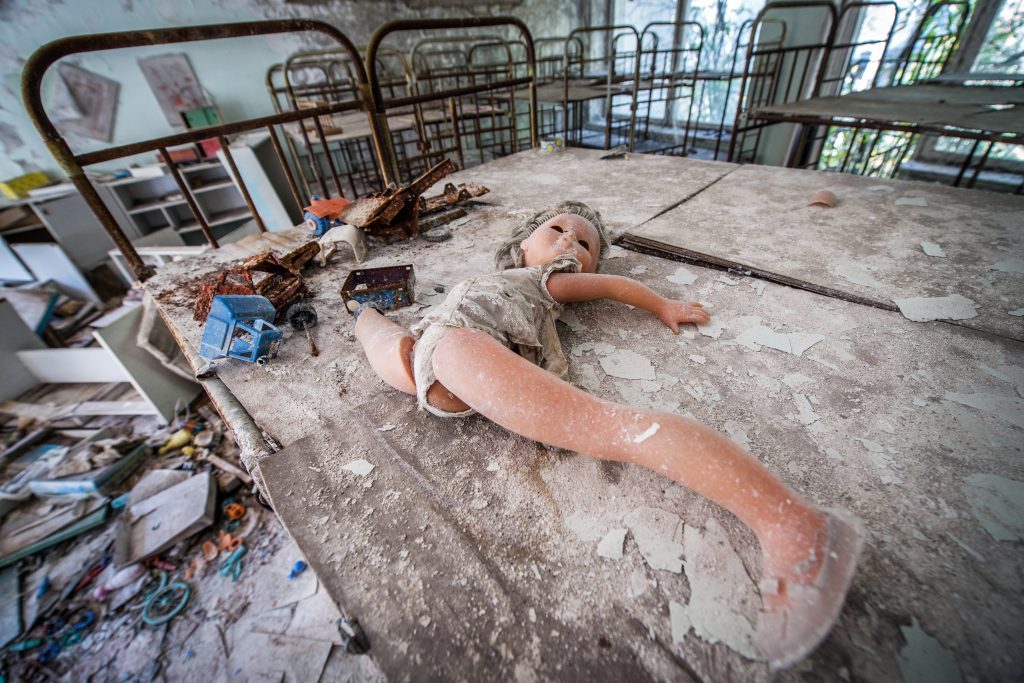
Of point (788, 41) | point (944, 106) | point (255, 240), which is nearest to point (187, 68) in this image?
point (255, 240)

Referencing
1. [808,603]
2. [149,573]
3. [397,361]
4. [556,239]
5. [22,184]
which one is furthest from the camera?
[22,184]

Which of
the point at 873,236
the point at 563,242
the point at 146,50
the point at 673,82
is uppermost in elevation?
the point at 146,50

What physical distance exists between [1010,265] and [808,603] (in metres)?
2.05

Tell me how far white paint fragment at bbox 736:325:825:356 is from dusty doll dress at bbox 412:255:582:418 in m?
0.69

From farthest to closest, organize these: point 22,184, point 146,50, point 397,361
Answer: point 146,50, point 22,184, point 397,361

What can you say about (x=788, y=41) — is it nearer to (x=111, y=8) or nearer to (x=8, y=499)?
(x=111, y=8)

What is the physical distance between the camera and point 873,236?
6.44ft

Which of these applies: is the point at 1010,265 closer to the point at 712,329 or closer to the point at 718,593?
the point at 712,329

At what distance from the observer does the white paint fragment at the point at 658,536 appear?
0.82 m

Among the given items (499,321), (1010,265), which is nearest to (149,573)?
(499,321)

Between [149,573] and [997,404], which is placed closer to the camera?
[997,404]

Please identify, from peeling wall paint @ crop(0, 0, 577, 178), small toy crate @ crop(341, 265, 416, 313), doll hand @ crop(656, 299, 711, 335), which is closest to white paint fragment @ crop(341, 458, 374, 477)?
small toy crate @ crop(341, 265, 416, 313)

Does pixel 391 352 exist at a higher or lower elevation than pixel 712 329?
higher

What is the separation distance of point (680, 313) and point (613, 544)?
0.91m
